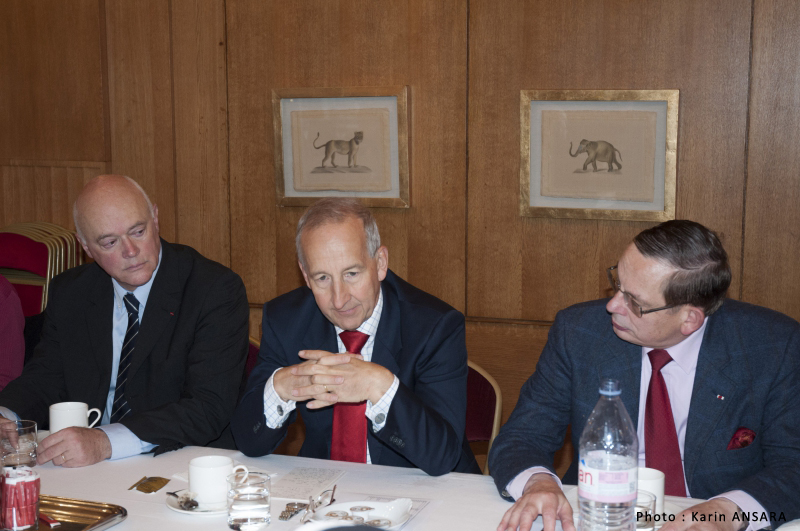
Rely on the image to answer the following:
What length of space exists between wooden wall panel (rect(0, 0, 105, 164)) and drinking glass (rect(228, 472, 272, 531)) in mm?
3693

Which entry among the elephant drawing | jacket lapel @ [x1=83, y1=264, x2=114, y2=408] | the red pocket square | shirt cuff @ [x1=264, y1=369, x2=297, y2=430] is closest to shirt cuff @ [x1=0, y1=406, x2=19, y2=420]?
jacket lapel @ [x1=83, y1=264, x2=114, y2=408]

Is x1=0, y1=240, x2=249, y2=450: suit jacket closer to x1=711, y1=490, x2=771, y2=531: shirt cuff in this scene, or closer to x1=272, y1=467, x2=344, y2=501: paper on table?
x1=272, y1=467, x2=344, y2=501: paper on table

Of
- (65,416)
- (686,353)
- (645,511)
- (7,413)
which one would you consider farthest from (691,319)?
(7,413)

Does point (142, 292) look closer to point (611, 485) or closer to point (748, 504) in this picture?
point (611, 485)

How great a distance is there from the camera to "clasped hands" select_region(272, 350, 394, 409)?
7.02 feet

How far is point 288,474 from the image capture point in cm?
215

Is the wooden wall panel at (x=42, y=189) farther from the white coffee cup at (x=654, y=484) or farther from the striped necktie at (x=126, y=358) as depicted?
the white coffee cup at (x=654, y=484)

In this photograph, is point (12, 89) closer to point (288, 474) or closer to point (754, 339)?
point (288, 474)

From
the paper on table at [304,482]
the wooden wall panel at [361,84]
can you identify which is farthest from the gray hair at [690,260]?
the wooden wall panel at [361,84]

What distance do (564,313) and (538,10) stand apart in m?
2.13

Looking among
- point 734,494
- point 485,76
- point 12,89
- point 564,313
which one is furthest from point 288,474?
point 12,89

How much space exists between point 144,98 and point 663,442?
381cm

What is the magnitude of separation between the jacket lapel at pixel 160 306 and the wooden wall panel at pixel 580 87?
1.81 m

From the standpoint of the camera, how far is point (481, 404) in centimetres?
276
